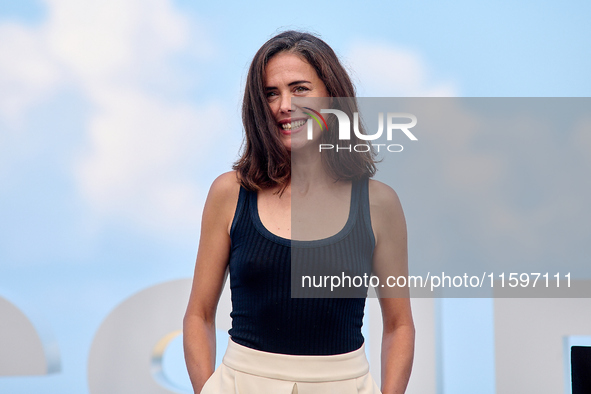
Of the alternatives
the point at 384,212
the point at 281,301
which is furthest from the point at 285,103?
the point at 281,301

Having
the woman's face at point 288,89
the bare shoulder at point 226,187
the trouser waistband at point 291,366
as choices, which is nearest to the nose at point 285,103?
the woman's face at point 288,89

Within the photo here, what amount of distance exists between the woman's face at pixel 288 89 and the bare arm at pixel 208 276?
18 cm

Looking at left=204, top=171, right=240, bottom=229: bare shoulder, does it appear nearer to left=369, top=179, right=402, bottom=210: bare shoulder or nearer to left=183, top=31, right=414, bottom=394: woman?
left=183, top=31, right=414, bottom=394: woman

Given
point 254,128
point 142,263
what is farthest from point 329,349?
point 142,263

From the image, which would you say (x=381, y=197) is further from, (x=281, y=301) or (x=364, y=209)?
(x=281, y=301)

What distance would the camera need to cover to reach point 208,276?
4.62 ft

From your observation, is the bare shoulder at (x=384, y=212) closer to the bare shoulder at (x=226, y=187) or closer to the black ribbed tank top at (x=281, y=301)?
the black ribbed tank top at (x=281, y=301)

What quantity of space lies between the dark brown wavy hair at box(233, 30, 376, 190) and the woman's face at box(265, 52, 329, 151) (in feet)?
0.05

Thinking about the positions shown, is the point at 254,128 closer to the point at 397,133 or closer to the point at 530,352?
the point at 397,133

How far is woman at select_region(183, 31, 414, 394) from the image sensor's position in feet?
4.30

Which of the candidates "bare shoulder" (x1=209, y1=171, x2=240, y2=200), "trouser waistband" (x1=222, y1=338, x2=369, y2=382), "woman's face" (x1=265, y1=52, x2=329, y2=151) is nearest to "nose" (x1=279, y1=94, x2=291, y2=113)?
"woman's face" (x1=265, y1=52, x2=329, y2=151)

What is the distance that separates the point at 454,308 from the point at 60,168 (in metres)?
2.17

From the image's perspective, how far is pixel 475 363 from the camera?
2746 millimetres

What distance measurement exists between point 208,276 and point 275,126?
380 millimetres
